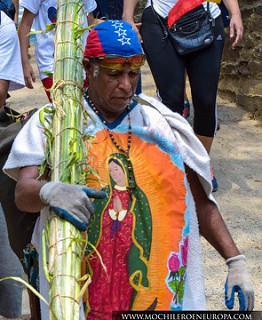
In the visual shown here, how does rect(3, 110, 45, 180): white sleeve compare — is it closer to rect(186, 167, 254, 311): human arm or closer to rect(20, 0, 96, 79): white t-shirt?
rect(186, 167, 254, 311): human arm

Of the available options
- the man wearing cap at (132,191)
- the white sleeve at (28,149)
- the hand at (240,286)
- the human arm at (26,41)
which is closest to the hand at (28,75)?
the human arm at (26,41)

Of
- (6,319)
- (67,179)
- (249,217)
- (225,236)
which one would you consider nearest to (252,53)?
(249,217)

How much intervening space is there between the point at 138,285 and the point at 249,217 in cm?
318

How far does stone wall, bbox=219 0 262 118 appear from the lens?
811cm

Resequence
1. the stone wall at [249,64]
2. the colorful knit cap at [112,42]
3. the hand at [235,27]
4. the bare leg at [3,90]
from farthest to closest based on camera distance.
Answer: the stone wall at [249,64]
the hand at [235,27]
the bare leg at [3,90]
the colorful knit cap at [112,42]

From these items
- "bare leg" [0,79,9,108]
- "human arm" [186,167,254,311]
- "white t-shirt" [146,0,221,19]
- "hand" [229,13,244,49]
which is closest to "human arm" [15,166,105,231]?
"human arm" [186,167,254,311]

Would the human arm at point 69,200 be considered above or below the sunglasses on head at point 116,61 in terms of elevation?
below

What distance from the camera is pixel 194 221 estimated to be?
3137 millimetres

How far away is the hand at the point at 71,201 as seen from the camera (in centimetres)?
254

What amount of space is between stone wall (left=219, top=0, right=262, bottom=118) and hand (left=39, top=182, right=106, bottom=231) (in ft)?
18.7

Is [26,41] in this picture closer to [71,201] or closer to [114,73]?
[114,73]

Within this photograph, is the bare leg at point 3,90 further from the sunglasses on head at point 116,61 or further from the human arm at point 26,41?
the sunglasses on head at point 116,61

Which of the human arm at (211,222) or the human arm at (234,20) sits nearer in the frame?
the human arm at (211,222)

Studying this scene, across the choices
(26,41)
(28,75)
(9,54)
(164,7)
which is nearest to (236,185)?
(164,7)
